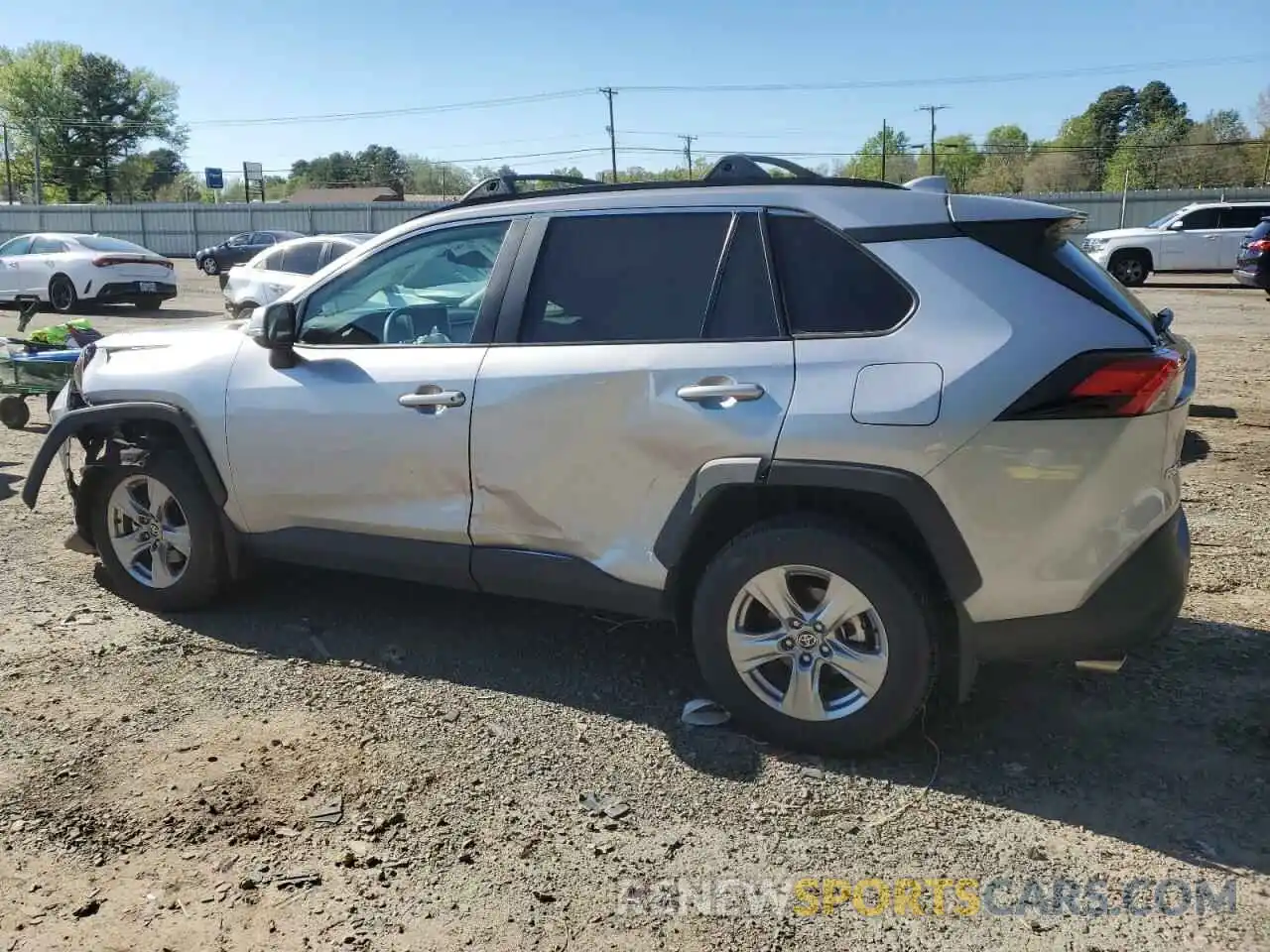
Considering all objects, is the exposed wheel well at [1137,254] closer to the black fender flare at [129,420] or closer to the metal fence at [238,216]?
the metal fence at [238,216]

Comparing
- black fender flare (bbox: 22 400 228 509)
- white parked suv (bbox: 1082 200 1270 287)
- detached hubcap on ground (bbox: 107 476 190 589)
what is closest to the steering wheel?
black fender flare (bbox: 22 400 228 509)

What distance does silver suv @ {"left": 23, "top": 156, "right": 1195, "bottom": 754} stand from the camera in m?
3.13

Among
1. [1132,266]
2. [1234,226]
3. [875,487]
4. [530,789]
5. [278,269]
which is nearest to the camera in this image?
[875,487]

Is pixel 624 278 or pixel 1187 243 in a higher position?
pixel 1187 243

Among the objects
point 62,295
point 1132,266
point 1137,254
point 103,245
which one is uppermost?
point 103,245

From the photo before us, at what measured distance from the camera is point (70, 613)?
15.6ft

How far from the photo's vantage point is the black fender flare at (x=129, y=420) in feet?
14.6

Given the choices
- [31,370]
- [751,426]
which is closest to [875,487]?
[751,426]

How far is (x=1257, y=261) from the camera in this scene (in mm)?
18672

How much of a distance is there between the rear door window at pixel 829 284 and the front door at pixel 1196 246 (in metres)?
23.7

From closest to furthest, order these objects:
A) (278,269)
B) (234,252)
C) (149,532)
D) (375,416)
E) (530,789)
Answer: (530,789) → (375,416) → (149,532) → (278,269) → (234,252)

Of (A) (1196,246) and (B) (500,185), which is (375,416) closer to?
(B) (500,185)

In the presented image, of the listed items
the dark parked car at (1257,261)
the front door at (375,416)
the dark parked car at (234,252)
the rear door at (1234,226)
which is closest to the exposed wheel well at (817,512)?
the front door at (375,416)

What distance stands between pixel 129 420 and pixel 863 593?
10.8 feet
